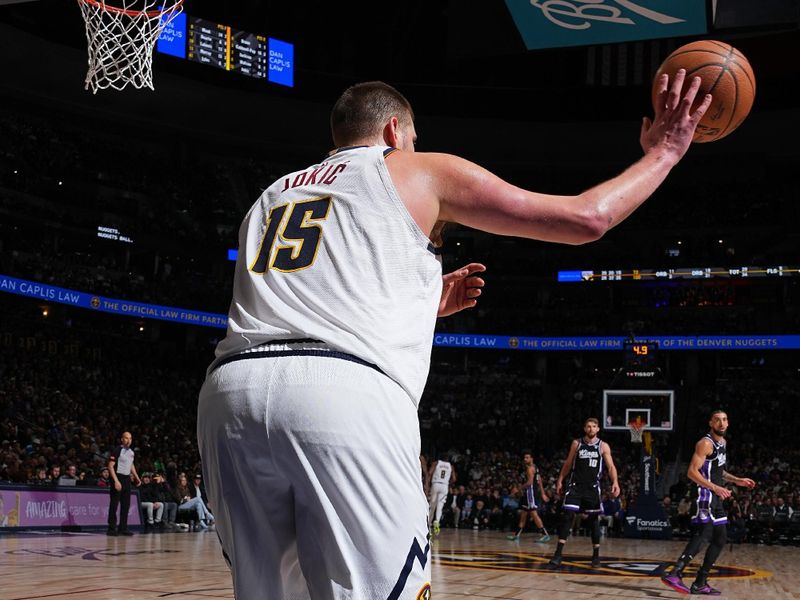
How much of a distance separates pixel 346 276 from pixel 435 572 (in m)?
8.62

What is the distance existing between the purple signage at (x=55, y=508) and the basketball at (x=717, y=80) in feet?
43.0

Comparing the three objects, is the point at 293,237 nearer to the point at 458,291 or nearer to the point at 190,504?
the point at 458,291

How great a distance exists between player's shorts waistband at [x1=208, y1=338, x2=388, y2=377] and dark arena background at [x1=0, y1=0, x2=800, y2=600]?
59.8 feet

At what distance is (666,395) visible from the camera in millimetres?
22219

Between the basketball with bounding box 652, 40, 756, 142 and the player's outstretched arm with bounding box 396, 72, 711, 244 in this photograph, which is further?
the basketball with bounding box 652, 40, 756, 142

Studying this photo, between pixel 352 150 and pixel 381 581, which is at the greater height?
pixel 352 150

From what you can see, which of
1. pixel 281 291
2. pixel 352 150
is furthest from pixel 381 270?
pixel 352 150

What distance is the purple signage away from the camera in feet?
45.4

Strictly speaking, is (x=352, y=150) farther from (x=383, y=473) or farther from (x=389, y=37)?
(x=389, y=37)

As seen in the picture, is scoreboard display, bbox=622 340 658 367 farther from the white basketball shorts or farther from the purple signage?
the white basketball shorts

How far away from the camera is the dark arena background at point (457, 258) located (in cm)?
2377

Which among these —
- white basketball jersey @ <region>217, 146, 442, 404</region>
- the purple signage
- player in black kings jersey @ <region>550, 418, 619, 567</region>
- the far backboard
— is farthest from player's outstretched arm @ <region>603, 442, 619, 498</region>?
the far backboard

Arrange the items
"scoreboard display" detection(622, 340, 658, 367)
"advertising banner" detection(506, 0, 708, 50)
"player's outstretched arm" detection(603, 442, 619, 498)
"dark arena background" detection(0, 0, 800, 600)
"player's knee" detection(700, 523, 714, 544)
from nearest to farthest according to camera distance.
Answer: "player's knee" detection(700, 523, 714, 544), "advertising banner" detection(506, 0, 708, 50), "player's outstretched arm" detection(603, 442, 619, 498), "scoreboard display" detection(622, 340, 658, 367), "dark arena background" detection(0, 0, 800, 600)

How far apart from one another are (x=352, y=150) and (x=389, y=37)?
31.3m
